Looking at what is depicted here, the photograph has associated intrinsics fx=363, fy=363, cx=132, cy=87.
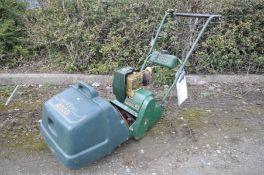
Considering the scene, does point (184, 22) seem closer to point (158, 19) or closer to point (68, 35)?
point (158, 19)

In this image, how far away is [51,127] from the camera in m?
3.01

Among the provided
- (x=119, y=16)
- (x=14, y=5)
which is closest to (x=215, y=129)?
(x=119, y=16)

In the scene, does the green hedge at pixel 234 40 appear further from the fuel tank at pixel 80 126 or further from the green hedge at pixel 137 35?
the fuel tank at pixel 80 126

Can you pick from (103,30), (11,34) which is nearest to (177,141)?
(103,30)

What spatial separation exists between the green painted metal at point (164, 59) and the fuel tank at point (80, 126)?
0.77m

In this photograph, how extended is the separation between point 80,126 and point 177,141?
1.25 metres

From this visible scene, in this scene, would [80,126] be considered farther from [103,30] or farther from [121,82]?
[103,30]

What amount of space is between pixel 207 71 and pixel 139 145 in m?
1.92

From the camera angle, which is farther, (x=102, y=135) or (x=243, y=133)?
(x=243, y=133)

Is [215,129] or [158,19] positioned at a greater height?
[158,19]

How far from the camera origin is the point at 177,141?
12.0ft

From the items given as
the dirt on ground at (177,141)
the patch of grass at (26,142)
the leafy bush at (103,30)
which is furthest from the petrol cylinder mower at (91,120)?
the leafy bush at (103,30)

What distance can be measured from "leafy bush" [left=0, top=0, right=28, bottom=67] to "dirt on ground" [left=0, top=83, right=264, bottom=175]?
66 centimetres

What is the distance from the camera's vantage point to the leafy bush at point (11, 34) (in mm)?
5125
